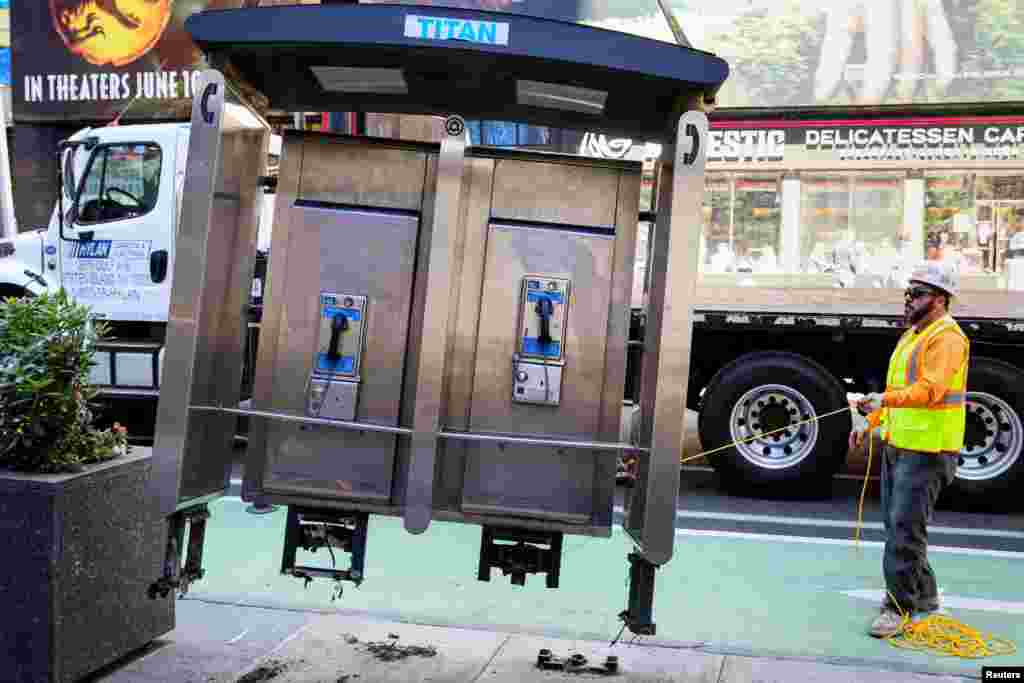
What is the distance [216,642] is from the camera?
544cm

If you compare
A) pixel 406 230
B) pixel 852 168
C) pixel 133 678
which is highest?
pixel 852 168

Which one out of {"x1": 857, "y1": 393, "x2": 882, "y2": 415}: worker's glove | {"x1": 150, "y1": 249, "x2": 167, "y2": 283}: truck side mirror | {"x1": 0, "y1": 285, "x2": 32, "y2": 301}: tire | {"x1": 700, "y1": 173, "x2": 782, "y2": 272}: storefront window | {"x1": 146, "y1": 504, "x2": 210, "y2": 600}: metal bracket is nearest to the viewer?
{"x1": 146, "y1": 504, "x2": 210, "y2": 600}: metal bracket

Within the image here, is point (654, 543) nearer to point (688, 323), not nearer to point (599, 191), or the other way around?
point (688, 323)

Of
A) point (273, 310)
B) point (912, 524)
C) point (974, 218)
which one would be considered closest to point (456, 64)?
point (273, 310)

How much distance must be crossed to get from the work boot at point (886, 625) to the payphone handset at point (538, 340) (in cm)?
221

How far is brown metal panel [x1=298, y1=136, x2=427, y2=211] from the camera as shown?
5.27 meters

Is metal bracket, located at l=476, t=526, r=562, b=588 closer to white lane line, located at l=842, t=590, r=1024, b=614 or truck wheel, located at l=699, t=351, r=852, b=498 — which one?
white lane line, located at l=842, t=590, r=1024, b=614

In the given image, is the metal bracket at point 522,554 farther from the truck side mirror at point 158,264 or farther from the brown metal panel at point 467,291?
the truck side mirror at point 158,264

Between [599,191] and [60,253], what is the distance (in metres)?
6.88

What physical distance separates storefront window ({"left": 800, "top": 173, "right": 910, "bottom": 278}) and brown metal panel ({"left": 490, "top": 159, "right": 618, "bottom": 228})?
438cm

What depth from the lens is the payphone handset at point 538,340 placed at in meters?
5.16

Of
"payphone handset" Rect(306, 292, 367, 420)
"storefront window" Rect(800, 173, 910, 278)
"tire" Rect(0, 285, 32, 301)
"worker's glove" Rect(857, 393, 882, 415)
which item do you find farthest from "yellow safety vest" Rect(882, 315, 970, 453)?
"tire" Rect(0, 285, 32, 301)

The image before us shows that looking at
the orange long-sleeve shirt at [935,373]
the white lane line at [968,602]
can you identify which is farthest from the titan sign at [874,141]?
the white lane line at [968,602]

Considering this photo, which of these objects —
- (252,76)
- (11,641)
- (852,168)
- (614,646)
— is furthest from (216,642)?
(852,168)
